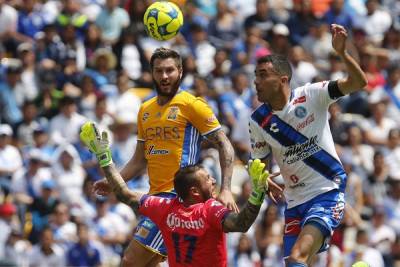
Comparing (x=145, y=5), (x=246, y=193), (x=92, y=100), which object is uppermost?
(x=145, y=5)

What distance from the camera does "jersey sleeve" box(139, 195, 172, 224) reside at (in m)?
12.2

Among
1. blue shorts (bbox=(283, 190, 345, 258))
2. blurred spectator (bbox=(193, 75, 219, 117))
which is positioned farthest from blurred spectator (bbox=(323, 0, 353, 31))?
blue shorts (bbox=(283, 190, 345, 258))

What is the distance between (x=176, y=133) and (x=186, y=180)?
1562mm

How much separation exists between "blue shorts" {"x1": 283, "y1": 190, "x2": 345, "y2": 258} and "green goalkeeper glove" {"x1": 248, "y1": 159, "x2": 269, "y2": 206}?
1.42 m

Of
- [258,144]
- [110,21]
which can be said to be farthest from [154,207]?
[110,21]

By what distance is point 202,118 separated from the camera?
13219mm

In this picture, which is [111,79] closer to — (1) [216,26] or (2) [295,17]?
(1) [216,26]

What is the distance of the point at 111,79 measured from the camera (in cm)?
2345

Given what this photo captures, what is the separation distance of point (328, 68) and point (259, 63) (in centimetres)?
1316

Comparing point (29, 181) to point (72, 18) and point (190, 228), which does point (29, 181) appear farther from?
point (190, 228)

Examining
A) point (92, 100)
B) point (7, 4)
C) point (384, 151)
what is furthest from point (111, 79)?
point (384, 151)

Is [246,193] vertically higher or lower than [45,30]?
lower

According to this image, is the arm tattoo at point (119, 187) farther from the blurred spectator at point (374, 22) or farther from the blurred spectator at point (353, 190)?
the blurred spectator at point (374, 22)

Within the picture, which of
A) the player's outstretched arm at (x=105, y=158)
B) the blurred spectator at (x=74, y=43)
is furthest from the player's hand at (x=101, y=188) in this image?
the blurred spectator at (x=74, y=43)
